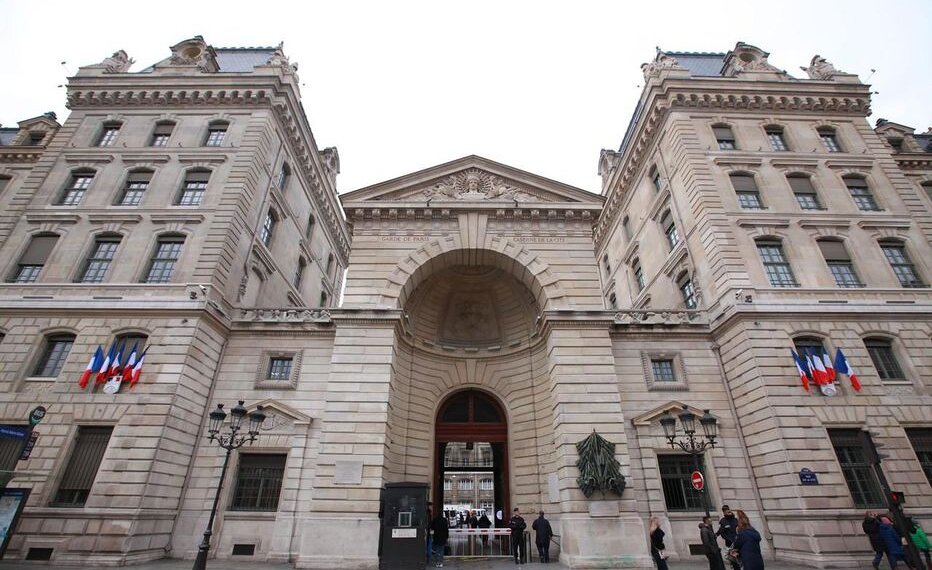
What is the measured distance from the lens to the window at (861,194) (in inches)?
878

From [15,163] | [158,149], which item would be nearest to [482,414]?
[158,149]

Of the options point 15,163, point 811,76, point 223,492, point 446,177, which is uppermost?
point 811,76

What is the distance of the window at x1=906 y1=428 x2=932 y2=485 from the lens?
16.1 metres

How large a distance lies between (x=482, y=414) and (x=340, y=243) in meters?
23.0

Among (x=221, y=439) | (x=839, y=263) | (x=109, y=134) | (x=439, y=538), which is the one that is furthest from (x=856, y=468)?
(x=109, y=134)

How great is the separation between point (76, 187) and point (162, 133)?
4.88m

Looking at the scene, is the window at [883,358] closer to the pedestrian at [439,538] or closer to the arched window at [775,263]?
the arched window at [775,263]

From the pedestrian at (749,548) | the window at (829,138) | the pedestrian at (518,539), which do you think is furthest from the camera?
the window at (829,138)

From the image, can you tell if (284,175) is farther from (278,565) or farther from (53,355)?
(278,565)

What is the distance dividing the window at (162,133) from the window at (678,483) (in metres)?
28.7

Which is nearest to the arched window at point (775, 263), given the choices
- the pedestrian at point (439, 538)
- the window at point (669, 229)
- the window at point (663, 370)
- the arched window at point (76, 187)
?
the window at point (669, 229)

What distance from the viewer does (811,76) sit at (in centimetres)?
2738

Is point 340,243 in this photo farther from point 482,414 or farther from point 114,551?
point 114,551

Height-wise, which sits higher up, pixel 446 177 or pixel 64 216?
pixel 446 177
